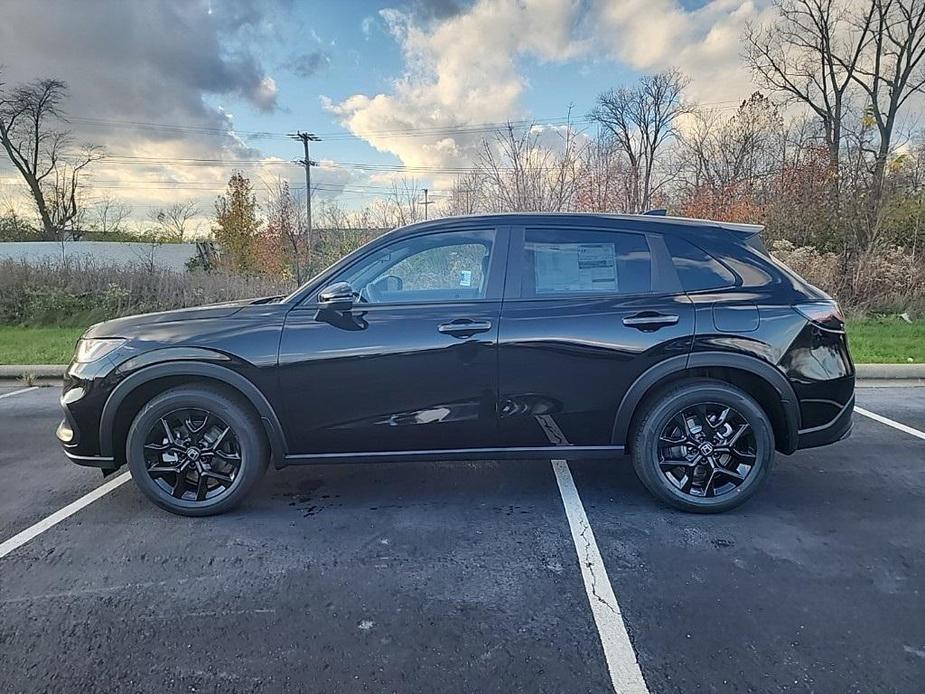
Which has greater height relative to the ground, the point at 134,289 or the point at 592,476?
the point at 134,289

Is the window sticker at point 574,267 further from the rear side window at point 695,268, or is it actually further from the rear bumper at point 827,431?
the rear bumper at point 827,431

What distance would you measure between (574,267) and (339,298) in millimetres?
1414

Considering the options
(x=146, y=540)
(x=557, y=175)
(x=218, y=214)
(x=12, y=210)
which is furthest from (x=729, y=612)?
(x=12, y=210)

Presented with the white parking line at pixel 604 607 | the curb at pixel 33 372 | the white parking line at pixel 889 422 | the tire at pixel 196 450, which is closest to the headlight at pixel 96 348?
the tire at pixel 196 450

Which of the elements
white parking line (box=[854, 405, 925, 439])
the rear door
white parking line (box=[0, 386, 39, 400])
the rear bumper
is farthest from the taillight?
white parking line (box=[0, 386, 39, 400])

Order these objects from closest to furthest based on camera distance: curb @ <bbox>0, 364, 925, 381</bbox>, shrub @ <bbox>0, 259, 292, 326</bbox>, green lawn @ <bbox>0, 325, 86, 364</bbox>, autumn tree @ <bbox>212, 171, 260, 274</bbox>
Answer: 1. curb @ <bbox>0, 364, 925, 381</bbox>
2. green lawn @ <bbox>0, 325, 86, 364</bbox>
3. shrub @ <bbox>0, 259, 292, 326</bbox>
4. autumn tree @ <bbox>212, 171, 260, 274</bbox>

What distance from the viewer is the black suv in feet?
10.6

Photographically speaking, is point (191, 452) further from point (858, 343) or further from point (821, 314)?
point (858, 343)

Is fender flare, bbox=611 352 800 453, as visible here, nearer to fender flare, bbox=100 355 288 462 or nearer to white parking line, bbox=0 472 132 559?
fender flare, bbox=100 355 288 462

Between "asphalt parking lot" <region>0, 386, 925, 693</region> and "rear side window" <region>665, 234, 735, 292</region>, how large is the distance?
4.56ft

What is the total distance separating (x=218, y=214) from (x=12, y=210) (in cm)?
1362

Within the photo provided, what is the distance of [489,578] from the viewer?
108 inches

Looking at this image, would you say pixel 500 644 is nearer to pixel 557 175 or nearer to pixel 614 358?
pixel 614 358

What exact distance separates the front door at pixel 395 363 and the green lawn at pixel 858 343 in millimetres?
6199
